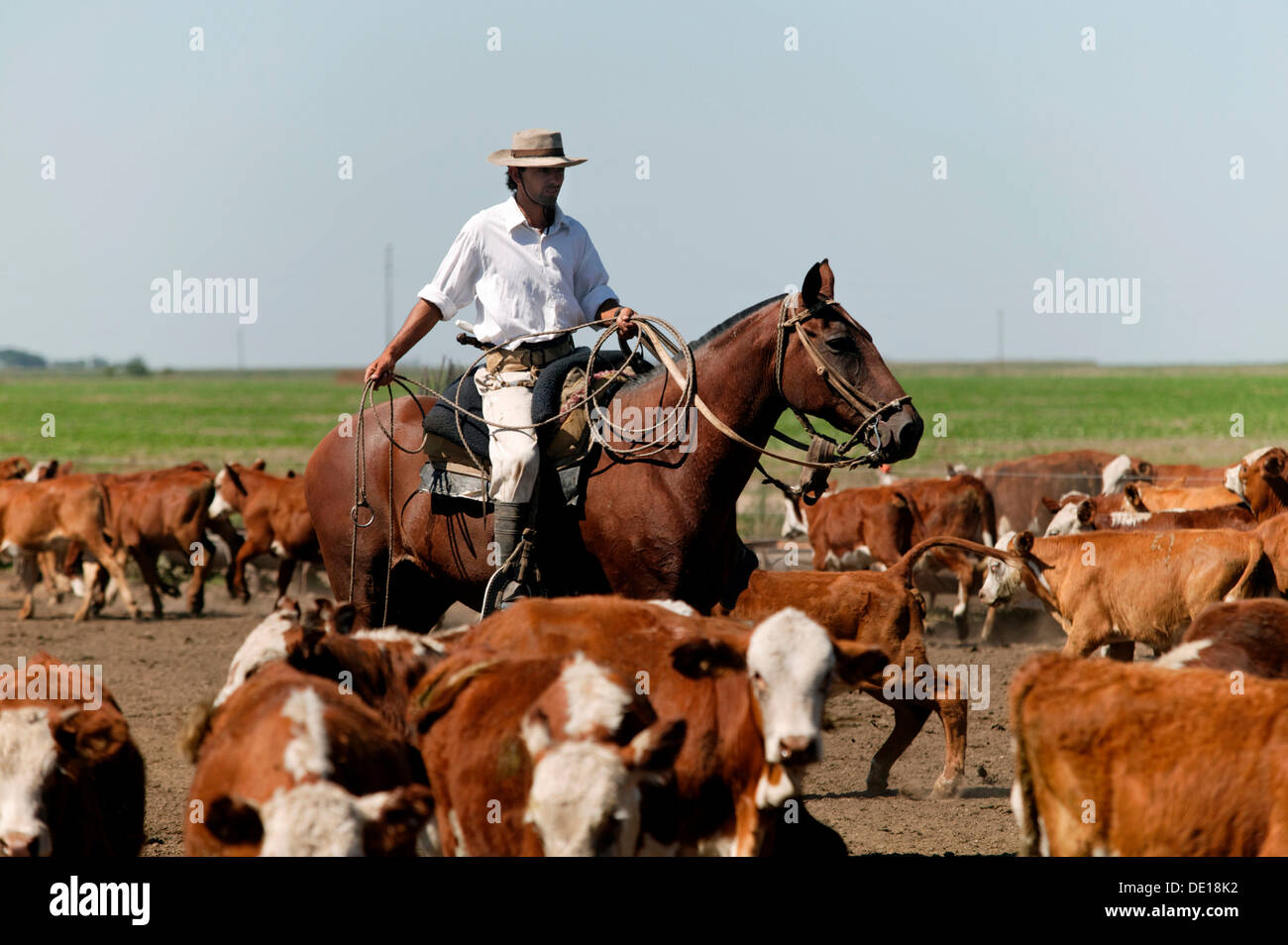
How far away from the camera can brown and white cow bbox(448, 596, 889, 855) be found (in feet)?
15.9

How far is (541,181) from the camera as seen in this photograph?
773 centimetres

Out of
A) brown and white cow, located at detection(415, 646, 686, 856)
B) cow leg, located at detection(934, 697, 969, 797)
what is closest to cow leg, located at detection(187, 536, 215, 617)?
cow leg, located at detection(934, 697, 969, 797)

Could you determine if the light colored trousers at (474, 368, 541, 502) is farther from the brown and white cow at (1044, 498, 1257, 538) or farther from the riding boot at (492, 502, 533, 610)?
the brown and white cow at (1044, 498, 1257, 538)

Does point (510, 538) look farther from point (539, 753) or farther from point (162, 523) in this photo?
point (162, 523)

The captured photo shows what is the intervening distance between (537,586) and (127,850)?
2.54 meters

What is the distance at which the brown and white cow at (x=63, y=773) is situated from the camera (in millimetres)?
4969

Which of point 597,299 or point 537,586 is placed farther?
point 597,299

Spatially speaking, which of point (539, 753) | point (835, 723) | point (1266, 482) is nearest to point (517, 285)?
point (835, 723)

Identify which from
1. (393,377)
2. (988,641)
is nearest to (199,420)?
(988,641)

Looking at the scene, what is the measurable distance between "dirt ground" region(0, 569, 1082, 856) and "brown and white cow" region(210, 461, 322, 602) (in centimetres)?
57

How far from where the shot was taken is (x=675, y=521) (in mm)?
7285
